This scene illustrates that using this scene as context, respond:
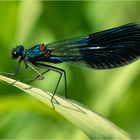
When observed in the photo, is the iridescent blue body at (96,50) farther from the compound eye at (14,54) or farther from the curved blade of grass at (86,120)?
the curved blade of grass at (86,120)

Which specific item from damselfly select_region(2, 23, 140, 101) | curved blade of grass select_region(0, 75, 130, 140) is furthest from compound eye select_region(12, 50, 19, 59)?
curved blade of grass select_region(0, 75, 130, 140)

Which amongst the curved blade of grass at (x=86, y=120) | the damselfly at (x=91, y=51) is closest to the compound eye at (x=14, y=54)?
the damselfly at (x=91, y=51)

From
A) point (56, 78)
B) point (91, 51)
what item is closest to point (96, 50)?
point (91, 51)

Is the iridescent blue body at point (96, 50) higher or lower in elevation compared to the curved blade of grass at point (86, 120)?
higher

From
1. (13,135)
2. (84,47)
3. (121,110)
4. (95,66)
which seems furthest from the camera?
(84,47)

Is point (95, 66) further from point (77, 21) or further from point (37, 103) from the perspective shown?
point (37, 103)

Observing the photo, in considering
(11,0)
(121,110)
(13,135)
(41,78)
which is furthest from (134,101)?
(11,0)

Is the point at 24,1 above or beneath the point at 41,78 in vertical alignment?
above
